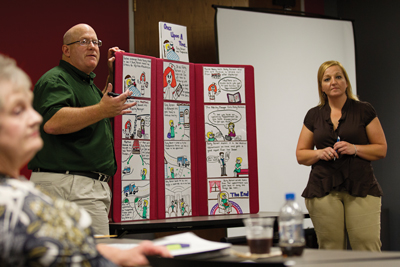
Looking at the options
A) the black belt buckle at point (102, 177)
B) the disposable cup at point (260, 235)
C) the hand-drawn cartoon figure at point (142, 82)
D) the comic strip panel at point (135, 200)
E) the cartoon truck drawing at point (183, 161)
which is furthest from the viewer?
the cartoon truck drawing at point (183, 161)

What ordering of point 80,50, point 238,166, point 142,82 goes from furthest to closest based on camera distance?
point 238,166 < point 142,82 < point 80,50

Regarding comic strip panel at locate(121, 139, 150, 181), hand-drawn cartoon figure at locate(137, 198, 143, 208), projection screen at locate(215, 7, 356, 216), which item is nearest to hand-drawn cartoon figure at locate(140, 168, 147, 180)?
comic strip panel at locate(121, 139, 150, 181)

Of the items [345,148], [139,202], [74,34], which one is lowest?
[139,202]

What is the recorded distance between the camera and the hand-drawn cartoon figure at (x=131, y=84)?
2.67 metres

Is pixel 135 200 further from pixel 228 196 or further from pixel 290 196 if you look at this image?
pixel 290 196

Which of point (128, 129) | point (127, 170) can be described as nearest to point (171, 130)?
point (128, 129)

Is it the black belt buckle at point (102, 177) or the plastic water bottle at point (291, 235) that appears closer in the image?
the plastic water bottle at point (291, 235)

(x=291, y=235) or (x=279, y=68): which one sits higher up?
(x=279, y=68)

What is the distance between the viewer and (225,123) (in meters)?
2.96

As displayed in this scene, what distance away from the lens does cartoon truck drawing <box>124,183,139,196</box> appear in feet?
8.63

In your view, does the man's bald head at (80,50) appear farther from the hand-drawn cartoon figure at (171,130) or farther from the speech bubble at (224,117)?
the speech bubble at (224,117)

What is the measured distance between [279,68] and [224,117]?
1448 millimetres

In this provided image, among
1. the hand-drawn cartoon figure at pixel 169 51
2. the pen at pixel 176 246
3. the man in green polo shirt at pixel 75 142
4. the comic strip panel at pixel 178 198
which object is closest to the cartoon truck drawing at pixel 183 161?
the comic strip panel at pixel 178 198

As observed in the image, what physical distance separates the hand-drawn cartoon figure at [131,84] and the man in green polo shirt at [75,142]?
330mm
